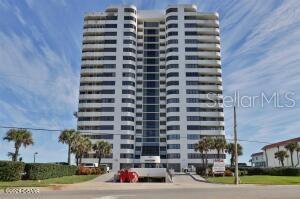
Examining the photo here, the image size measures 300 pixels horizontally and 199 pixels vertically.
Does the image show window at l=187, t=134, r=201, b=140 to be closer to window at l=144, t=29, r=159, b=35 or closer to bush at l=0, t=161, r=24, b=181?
window at l=144, t=29, r=159, b=35

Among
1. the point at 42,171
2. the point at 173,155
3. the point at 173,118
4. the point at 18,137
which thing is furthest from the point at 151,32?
the point at 42,171

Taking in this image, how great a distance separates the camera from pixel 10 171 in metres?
38.6

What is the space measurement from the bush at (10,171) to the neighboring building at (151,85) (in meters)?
73.4

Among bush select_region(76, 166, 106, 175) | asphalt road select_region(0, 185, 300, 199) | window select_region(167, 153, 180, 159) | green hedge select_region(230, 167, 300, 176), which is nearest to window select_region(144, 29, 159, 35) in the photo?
window select_region(167, 153, 180, 159)

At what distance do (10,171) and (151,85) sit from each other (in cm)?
9506

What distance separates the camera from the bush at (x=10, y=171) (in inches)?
1497

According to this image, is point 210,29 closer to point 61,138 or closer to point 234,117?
point 61,138

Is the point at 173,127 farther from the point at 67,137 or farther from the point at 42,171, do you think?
the point at 42,171

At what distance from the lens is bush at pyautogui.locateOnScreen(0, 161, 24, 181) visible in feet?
125

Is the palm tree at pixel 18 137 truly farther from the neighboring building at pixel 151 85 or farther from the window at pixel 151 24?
the window at pixel 151 24

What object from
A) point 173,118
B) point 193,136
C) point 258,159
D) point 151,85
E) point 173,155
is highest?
point 151,85

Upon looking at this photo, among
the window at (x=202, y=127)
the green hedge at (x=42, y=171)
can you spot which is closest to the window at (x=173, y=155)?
the window at (x=202, y=127)

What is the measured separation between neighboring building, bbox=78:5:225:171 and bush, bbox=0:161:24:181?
73407 millimetres

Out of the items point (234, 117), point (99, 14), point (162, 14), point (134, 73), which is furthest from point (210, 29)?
point (234, 117)
